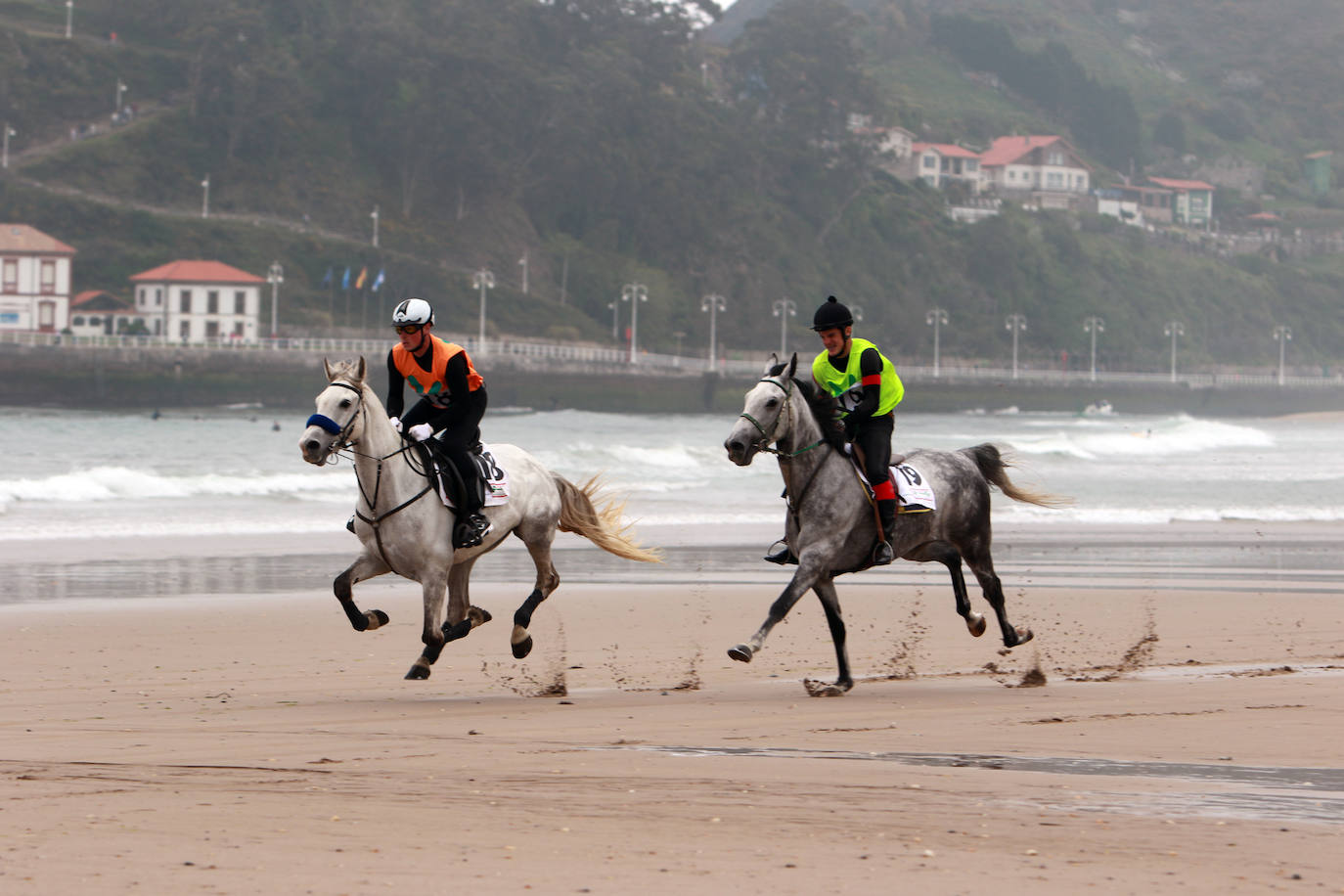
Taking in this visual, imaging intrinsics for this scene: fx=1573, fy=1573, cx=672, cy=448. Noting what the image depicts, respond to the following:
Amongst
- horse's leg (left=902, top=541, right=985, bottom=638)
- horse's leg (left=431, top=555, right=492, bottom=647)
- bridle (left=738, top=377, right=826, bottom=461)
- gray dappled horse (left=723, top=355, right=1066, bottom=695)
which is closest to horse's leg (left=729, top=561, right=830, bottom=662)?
gray dappled horse (left=723, top=355, right=1066, bottom=695)

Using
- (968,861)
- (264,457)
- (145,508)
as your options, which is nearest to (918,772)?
(968,861)

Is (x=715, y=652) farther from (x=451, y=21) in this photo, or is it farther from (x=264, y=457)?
(x=451, y=21)

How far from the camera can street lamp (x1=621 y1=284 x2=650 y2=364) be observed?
107m

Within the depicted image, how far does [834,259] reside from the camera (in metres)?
130

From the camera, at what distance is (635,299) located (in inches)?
4318

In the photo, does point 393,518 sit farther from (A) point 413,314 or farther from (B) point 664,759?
(B) point 664,759

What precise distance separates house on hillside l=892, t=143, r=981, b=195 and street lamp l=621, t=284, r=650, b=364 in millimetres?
55202

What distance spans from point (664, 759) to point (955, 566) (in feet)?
14.2

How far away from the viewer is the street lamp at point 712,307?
11188 centimetres

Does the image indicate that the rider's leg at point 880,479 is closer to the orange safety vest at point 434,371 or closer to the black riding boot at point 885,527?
the black riding boot at point 885,527

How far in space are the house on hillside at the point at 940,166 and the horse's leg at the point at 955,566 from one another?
499 ft

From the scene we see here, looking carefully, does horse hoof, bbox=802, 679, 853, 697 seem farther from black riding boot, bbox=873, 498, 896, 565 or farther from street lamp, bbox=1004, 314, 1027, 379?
street lamp, bbox=1004, 314, 1027, 379

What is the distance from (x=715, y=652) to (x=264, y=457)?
107 ft

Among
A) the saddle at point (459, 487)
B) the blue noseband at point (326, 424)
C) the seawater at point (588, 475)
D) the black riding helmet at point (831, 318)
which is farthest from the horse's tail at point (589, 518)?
the seawater at point (588, 475)
